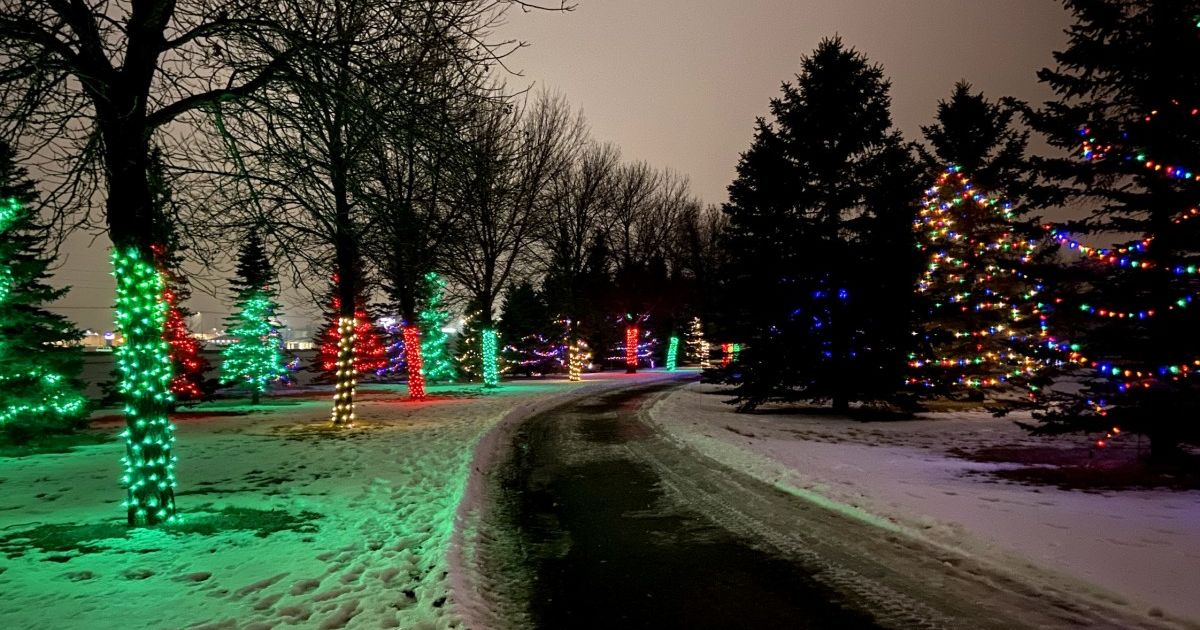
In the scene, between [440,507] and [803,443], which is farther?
[803,443]

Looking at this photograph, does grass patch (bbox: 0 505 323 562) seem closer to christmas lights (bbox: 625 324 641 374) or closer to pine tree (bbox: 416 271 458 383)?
pine tree (bbox: 416 271 458 383)

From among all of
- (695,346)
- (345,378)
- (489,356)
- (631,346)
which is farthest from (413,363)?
(695,346)

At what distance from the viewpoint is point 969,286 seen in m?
21.7

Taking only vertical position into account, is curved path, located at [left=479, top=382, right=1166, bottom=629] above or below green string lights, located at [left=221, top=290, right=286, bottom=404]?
below

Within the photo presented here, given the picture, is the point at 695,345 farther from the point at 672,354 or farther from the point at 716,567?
the point at 716,567

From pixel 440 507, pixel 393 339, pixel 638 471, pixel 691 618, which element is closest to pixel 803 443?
pixel 638 471

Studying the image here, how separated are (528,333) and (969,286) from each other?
108 ft

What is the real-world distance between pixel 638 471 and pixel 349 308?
10387mm

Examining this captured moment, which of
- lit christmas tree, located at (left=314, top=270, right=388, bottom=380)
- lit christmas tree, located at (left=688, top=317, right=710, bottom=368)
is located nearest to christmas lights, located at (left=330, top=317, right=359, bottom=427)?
lit christmas tree, located at (left=314, top=270, right=388, bottom=380)

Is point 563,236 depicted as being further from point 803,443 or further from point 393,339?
point 803,443

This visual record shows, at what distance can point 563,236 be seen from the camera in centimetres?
4075

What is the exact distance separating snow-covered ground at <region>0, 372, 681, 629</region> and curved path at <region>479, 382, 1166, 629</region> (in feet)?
2.63

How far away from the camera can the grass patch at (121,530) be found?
6.27 meters

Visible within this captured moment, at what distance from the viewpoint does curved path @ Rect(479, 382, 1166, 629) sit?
4.66 metres
